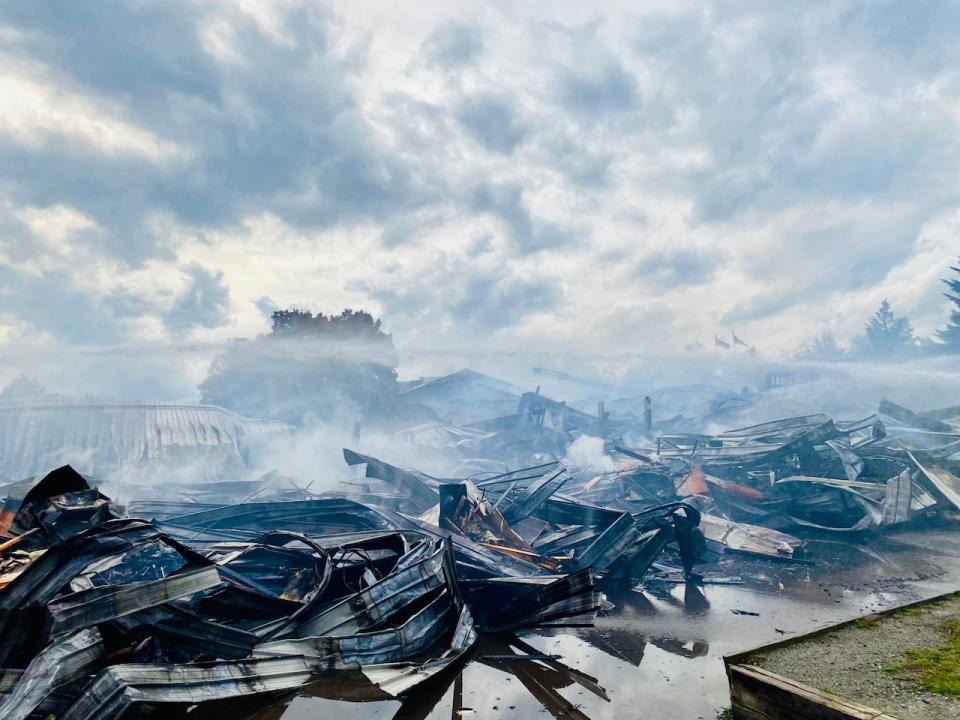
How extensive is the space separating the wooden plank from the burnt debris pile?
2397 mm

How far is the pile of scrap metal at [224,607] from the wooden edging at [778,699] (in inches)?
92.7

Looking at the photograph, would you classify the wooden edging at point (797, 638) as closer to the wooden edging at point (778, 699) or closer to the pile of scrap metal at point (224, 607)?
the wooden edging at point (778, 699)

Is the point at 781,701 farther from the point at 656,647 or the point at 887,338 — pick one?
the point at 887,338

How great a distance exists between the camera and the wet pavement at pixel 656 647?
4445mm

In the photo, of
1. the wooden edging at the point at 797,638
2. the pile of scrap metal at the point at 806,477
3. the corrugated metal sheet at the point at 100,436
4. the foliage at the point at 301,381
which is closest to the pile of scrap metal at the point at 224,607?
the wooden edging at the point at 797,638

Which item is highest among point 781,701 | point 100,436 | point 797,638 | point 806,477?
point 100,436

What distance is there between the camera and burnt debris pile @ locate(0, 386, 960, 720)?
4098 mm

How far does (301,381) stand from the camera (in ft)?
Answer: 112

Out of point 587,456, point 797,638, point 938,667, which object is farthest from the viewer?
point 587,456

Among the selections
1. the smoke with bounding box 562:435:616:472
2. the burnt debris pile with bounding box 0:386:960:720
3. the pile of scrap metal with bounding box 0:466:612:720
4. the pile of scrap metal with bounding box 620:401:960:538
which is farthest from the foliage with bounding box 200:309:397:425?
the pile of scrap metal with bounding box 0:466:612:720

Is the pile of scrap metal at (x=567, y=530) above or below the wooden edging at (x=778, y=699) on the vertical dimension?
below

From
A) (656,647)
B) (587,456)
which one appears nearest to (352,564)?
(656,647)

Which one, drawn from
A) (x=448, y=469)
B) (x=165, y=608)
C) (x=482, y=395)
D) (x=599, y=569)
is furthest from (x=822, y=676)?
(x=482, y=395)

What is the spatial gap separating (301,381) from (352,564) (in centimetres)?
2912
